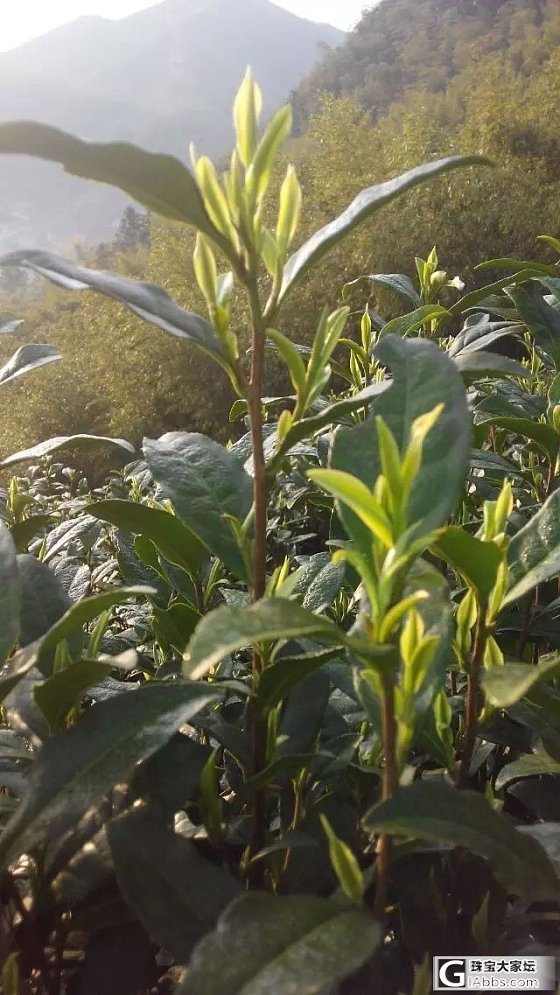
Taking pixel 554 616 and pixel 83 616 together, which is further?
pixel 554 616

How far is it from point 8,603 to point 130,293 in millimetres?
257

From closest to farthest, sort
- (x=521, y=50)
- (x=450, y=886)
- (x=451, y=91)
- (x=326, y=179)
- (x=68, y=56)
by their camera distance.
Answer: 1. (x=450, y=886)
2. (x=326, y=179)
3. (x=451, y=91)
4. (x=521, y=50)
5. (x=68, y=56)

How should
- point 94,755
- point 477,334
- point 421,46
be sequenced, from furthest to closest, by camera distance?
point 421,46 → point 477,334 → point 94,755

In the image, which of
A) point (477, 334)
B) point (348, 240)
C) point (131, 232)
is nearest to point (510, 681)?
point (477, 334)

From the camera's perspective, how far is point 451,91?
2112 centimetres

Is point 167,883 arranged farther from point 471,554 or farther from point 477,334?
point 477,334

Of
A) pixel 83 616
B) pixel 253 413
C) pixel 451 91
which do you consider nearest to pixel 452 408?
pixel 253 413

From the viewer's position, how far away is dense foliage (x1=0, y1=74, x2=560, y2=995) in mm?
406

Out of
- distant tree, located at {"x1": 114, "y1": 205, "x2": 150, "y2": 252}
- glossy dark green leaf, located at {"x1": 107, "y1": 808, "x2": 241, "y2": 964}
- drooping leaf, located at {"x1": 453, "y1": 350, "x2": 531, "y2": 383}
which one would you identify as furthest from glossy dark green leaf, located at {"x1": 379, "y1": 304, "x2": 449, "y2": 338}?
distant tree, located at {"x1": 114, "y1": 205, "x2": 150, "y2": 252}

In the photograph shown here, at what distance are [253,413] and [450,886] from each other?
0.43m

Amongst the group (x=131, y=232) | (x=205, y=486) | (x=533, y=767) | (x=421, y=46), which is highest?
(x=421, y=46)

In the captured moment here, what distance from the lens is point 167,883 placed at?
0.48m

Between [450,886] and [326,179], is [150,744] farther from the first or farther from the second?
[326,179]

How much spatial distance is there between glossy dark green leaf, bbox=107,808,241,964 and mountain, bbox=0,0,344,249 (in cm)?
6769
